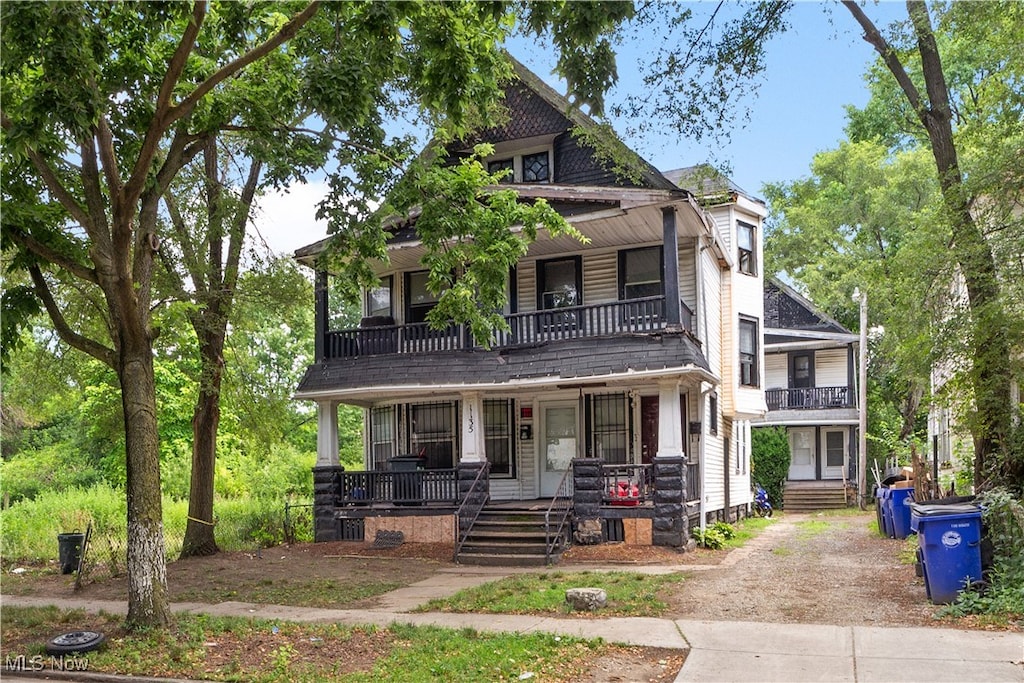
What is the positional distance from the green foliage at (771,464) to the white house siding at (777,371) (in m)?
2.43

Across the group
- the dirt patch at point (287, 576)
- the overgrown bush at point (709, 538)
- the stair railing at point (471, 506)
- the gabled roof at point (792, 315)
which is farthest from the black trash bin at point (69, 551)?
the gabled roof at point (792, 315)

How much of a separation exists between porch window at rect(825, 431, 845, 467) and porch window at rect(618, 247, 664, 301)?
1856 cm

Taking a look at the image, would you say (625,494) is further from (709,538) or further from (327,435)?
(327,435)

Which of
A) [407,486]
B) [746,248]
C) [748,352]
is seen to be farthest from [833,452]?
[407,486]

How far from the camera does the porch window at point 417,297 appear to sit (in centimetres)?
2045

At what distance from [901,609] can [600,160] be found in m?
10.9

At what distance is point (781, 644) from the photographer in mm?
8594

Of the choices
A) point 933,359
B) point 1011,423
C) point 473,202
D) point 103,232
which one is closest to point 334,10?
point 473,202

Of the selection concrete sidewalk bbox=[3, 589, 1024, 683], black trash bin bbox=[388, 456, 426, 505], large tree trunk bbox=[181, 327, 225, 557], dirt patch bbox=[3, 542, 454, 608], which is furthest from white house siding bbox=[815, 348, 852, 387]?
concrete sidewalk bbox=[3, 589, 1024, 683]

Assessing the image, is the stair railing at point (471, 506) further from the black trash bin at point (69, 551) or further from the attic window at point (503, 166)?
the black trash bin at point (69, 551)

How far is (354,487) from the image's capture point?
62.8 feet

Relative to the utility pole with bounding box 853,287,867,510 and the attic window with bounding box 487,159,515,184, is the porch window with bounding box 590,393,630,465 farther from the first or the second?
the utility pole with bounding box 853,287,867,510

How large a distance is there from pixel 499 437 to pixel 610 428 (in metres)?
2.55

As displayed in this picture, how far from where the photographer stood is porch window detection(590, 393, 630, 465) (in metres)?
18.7
